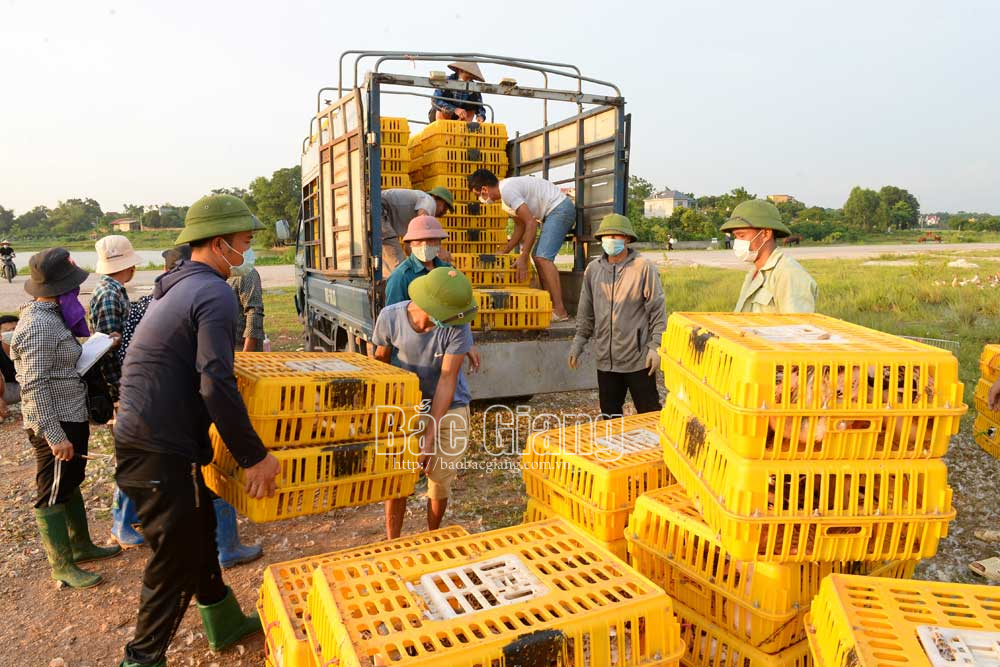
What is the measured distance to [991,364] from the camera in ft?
14.0

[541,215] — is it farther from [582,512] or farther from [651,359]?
[582,512]

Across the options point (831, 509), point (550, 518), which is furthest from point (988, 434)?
point (550, 518)

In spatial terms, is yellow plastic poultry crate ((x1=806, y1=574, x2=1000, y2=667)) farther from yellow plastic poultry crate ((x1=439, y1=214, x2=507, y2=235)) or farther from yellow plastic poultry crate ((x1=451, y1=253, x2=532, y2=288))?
yellow plastic poultry crate ((x1=439, y1=214, x2=507, y2=235))

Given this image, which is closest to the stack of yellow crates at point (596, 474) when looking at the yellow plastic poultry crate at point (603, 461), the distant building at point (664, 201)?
the yellow plastic poultry crate at point (603, 461)

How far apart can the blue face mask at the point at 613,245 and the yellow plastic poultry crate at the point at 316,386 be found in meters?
2.08

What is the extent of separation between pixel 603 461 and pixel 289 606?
4.97 feet

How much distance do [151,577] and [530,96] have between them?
4700 millimetres

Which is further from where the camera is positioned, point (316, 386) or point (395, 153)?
point (395, 153)

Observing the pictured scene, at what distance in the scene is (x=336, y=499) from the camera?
2.81 meters

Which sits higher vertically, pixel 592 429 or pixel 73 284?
pixel 73 284

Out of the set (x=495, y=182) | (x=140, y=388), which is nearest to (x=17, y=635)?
(x=140, y=388)

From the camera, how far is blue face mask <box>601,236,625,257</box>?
4.55m

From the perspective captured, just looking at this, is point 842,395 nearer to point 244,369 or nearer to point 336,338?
point 244,369

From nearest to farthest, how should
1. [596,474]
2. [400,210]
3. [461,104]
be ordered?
[596,474] → [400,210] → [461,104]
